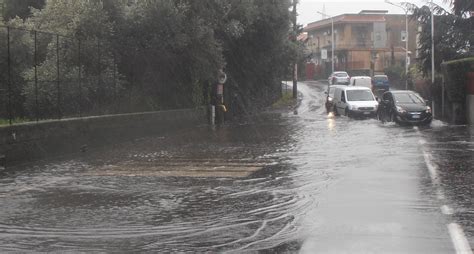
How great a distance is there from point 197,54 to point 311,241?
16.9 metres

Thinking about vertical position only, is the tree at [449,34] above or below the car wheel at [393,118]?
above

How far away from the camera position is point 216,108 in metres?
28.3

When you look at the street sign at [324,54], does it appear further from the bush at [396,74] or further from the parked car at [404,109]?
the parked car at [404,109]

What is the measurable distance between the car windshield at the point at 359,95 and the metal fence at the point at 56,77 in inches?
634

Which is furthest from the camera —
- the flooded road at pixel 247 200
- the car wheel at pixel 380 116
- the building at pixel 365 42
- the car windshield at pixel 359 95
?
the building at pixel 365 42

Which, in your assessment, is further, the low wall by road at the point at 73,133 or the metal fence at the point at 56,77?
the metal fence at the point at 56,77

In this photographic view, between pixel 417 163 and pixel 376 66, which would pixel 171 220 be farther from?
pixel 376 66

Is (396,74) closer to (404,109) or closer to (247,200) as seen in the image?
(404,109)

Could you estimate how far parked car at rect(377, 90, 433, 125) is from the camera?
26.6 meters

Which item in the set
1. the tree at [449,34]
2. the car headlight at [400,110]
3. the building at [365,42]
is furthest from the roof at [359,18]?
the car headlight at [400,110]

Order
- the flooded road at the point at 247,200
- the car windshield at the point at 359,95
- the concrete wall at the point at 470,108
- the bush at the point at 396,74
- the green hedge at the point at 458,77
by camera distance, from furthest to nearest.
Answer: the bush at the point at 396,74 → the car windshield at the point at 359,95 → the green hedge at the point at 458,77 → the concrete wall at the point at 470,108 → the flooded road at the point at 247,200

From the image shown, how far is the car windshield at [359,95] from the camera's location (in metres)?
32.9

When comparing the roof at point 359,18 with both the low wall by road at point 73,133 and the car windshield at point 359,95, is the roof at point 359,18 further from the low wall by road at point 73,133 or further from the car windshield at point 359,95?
the low wall by road at point 73,133

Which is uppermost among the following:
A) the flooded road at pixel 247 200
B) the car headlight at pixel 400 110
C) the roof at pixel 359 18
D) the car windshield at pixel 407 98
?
the roof at pixel 359 18
